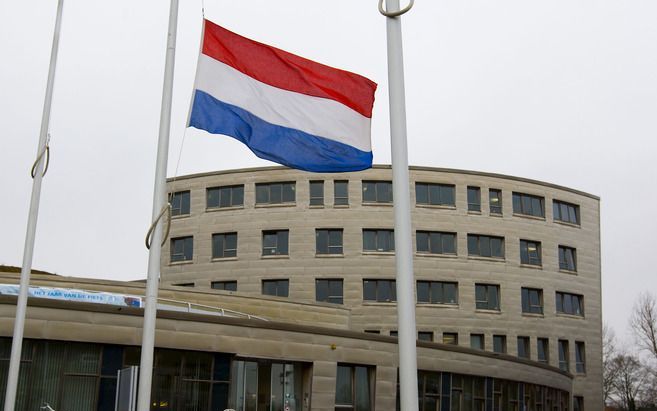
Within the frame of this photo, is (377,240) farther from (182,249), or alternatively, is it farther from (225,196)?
(182,249)

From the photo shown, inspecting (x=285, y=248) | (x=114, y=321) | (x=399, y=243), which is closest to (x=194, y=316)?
(x=114, y=321)

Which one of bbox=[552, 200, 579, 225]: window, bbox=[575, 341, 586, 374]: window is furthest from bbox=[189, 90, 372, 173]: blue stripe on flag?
bbox=[575, 341, 586, 374]: window

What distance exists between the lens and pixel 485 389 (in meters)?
40.4

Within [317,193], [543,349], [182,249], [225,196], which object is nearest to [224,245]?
[182,249]

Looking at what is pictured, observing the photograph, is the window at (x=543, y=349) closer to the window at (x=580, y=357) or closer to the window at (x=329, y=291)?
the window at (x=580, y=357)

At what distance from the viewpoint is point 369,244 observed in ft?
176

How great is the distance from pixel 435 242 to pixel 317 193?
9078mm

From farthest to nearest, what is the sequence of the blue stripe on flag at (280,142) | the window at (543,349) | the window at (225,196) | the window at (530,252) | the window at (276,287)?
1. the window at (530,252)
2. the window at (543,349)
3. the window at (225,196)
4. the window at (276,287)
5. the blue stripe on flag at (280,142)

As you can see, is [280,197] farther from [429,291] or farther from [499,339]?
[499,339]

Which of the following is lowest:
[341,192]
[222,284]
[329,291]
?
[329,291]

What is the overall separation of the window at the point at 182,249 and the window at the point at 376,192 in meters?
12.7

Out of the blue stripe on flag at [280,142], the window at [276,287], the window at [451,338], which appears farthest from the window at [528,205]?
the blue stripe on flag at [280,142]

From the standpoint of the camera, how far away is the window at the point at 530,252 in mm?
57156

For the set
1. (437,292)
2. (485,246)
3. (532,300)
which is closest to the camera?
(437,292)
